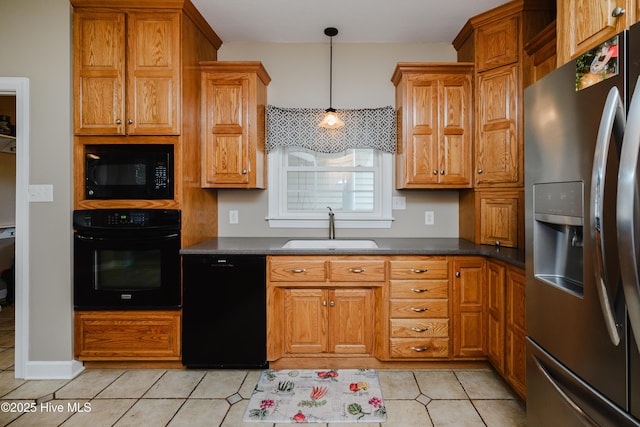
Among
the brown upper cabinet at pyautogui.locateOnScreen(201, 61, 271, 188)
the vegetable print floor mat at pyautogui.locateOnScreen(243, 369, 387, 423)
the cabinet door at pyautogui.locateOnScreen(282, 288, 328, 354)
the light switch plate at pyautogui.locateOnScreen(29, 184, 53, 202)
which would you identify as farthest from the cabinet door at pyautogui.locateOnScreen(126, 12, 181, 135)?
the vegetable print floor mat at pyautogui.locateOnScreen(243, 369, 387, 423)

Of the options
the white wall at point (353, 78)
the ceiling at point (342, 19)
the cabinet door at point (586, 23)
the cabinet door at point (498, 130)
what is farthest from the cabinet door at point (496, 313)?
the ceiling at point (342, 19)

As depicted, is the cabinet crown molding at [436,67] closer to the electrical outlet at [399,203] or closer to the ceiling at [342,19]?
the ceiling at [342,19]

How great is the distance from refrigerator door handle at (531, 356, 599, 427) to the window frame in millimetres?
1739

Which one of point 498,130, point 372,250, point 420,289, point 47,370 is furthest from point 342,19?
point 47,370

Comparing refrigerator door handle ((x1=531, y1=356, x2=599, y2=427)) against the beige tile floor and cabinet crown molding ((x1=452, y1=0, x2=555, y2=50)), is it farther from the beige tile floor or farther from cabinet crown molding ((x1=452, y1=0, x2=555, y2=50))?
cabinet crown molding ((x1=452, y1=0, x2=555, y2=50))

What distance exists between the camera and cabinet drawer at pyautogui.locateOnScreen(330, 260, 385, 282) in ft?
7.74

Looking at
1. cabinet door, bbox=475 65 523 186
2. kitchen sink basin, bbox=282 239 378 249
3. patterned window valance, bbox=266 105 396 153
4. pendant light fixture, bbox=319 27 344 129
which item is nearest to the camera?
cabinet door, bbox=475 65 523 186

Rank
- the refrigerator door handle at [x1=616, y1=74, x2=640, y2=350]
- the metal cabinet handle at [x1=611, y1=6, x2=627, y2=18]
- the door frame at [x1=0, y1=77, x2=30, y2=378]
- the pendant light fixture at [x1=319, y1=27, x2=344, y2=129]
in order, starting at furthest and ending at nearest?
1. the pendant light fixture at [x1=319, y1=27, x2=344, y2=129]
2. the door frame at [x1=0, y1=77, x2=30, y2=378]
3. the metal cabinet handle at [x1=611, y1=6, x2=627, y2=18]
4. the refrigerator door handle at [x1=616, y1=74, x2=640, y2=350]

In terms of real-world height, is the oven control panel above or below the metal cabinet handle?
below

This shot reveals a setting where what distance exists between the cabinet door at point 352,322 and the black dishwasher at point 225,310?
1.63 feet

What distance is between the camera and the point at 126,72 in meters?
2.34

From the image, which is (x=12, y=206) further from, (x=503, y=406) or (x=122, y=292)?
(x=503, y=406)

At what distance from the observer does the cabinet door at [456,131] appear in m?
2.64

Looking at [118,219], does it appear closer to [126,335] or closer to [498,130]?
[126,335]
